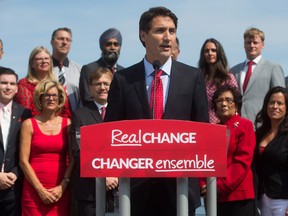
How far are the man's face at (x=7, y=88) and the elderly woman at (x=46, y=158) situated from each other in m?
0.32

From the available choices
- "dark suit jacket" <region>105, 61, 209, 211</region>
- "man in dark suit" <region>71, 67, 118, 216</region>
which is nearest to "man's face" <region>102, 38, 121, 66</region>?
"man in dark suit" <region>71, 67, 118, 216</region>

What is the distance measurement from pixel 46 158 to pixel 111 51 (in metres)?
1.78

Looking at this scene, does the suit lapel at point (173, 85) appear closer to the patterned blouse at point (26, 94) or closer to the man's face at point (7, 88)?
the man's face at point (7, 88)

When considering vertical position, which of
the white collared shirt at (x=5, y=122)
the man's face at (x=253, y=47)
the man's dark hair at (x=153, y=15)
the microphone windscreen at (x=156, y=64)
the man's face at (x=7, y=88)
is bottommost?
the microphone windscreen at (x=156, y=64)

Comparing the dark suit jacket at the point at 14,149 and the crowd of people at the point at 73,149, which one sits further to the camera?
the dark suit jacket at the point at 14,149

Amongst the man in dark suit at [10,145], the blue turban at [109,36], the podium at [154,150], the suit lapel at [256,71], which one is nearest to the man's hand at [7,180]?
the man in dark suit at [10,145]

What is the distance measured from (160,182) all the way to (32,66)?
3.15 metres

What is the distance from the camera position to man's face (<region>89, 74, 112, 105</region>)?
5.50 m

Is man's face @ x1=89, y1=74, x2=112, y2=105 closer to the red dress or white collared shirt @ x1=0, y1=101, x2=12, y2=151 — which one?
the red dress

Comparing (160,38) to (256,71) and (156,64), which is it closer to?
(156,64)

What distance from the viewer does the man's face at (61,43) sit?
6707 mm

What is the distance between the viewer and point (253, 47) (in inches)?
262

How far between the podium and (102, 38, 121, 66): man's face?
3469 millimetres

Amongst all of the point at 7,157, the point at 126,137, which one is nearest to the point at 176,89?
the point at 126,137
